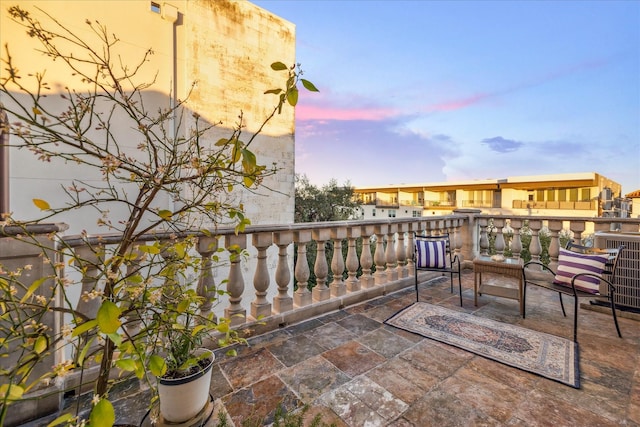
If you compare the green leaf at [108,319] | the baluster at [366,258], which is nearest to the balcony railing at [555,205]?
the baluster at [366,258]

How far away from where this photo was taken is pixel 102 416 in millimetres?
684

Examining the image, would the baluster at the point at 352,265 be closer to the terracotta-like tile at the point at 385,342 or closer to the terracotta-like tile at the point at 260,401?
the terracotta-like tile at the point at 385,342

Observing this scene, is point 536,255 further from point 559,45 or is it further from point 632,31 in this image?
point 559,45

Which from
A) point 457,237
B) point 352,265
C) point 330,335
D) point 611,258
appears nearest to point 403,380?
point 330,335

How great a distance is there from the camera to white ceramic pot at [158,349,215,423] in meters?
1.34

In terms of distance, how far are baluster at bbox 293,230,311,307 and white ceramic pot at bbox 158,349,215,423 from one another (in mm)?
1452

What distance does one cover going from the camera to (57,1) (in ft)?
15.2

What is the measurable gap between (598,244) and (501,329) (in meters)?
1.82

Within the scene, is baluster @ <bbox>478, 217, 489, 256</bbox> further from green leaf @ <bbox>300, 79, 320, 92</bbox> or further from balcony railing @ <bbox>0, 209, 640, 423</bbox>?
green leaf @ <bbox>300, 79, 320, 92</bbox>

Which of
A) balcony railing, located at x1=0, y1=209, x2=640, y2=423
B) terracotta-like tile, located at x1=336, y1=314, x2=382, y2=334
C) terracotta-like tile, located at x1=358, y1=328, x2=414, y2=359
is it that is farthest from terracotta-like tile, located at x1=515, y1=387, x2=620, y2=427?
balcony railing, located at x1=0, y1=209, x2=640, y2=423

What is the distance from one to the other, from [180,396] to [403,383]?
1.37 m

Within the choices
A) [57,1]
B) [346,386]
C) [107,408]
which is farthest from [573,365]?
[57,1]

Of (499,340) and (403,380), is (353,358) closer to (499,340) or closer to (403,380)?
(403,380)

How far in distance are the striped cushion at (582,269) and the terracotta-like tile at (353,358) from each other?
2.10 m
